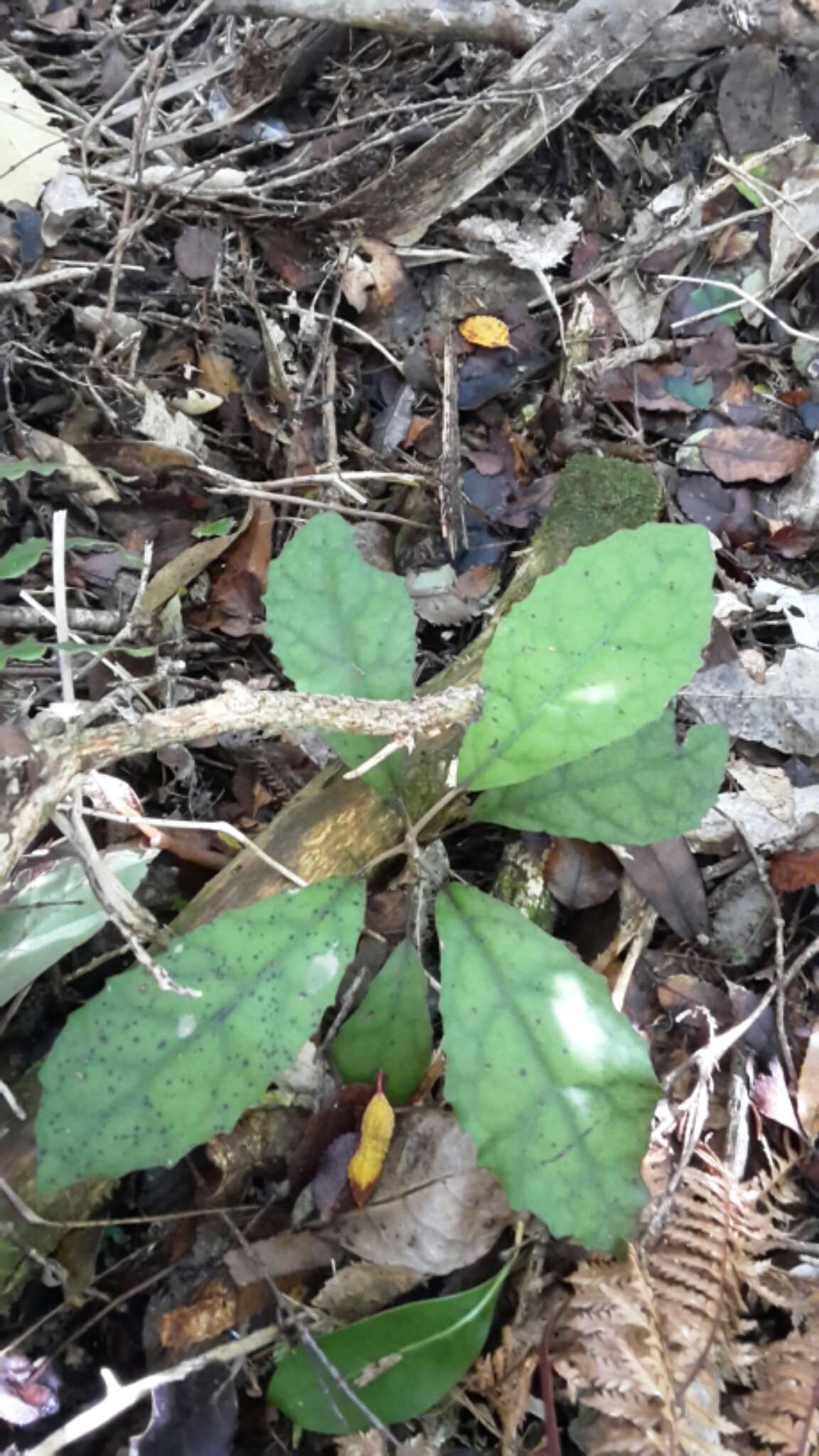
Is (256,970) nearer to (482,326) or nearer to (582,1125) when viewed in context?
(582,1125)

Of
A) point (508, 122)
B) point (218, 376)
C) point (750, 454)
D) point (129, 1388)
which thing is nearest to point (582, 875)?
point (129, 1388)

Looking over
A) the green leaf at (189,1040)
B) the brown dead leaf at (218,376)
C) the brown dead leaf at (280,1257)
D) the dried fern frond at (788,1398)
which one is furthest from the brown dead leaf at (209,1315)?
the brown dead leaf at (218,376)

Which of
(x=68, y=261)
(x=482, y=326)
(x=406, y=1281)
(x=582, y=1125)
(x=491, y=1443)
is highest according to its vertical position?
(x=68, y=261)

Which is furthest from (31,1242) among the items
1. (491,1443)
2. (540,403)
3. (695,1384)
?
(540,403)

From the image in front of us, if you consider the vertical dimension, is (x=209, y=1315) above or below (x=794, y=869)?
above

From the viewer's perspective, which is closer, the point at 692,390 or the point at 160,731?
the point at 160,731

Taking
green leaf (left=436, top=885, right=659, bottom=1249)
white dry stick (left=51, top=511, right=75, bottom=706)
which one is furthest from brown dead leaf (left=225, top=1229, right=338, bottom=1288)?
white dry stick (left=51, top=511, right=75, bottom=706)

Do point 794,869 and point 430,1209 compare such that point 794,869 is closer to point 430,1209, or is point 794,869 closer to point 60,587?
point 430,1209
